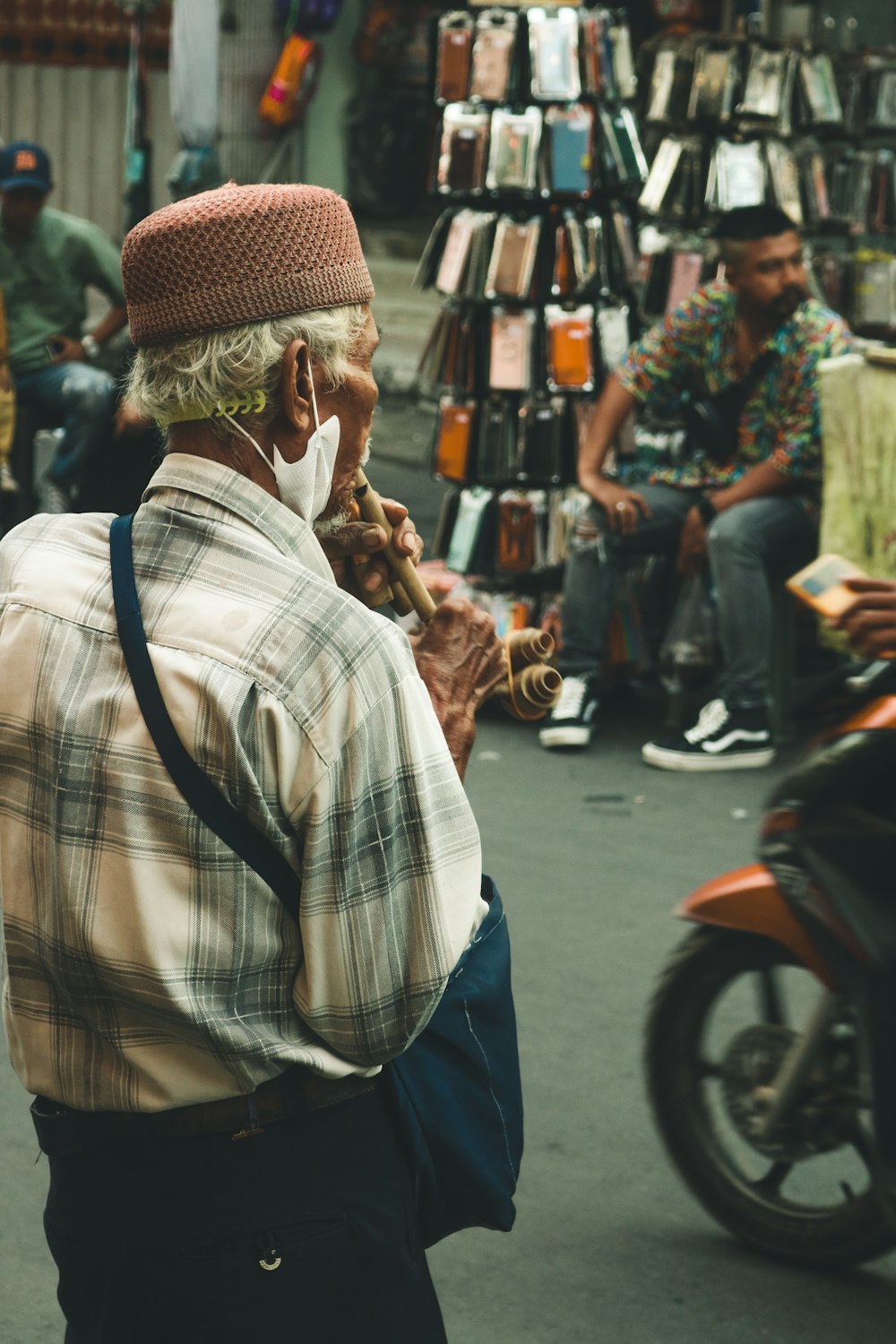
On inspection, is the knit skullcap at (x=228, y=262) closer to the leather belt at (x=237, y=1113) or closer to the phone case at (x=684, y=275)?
the leather belt at (x=237, y=1113)

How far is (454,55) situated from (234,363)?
5287mm

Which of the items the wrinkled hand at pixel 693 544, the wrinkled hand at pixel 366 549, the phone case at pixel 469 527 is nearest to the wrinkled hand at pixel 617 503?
the wrinkled hand at pixel 693 544

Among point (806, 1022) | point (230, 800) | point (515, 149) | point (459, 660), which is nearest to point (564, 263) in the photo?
point (515, 149)

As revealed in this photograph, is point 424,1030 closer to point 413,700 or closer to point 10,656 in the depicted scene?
point 413,700

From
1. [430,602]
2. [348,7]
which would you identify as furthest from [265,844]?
[348,7]

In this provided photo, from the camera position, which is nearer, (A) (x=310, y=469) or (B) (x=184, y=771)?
(B) (x=184, y=771)

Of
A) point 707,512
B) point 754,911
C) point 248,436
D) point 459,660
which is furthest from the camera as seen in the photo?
point 707,512

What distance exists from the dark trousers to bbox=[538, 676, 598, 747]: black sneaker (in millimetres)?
4454

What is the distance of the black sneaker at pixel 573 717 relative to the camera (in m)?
6.04

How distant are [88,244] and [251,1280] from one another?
710 cm

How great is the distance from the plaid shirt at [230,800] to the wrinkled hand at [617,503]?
457cm

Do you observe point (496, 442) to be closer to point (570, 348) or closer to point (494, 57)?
point (570, 348)

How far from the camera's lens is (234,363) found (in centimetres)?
146

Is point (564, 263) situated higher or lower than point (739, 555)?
higher
